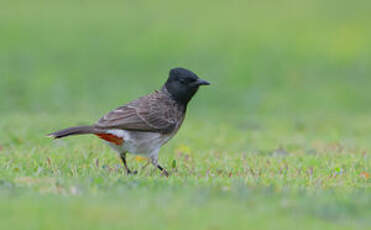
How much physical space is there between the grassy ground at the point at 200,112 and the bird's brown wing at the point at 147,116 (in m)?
0.54

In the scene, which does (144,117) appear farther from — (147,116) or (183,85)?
(183,85)

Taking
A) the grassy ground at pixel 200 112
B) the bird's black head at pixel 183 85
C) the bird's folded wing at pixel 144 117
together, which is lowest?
the grassy ground at pixel 200 112

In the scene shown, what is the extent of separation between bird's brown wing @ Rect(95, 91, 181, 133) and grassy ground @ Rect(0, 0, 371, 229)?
1.77 ft

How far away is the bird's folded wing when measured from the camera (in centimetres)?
773

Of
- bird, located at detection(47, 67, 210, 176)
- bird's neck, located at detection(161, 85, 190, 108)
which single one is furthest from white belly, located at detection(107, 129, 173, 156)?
bird's neck, located at detection(161, 85, 190, 108)

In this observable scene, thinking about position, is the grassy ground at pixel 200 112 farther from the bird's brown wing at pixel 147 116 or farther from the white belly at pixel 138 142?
the bird's brown wing at pixel 147 116

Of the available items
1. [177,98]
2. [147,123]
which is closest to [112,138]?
[147,123]

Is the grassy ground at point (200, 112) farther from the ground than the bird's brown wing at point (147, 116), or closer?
closer

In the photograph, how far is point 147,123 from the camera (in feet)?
26.2

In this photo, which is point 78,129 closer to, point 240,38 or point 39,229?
point 39,229

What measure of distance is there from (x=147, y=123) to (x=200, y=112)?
26.7 ft

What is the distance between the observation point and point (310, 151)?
1046 cm

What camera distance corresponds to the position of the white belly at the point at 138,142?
306 inches

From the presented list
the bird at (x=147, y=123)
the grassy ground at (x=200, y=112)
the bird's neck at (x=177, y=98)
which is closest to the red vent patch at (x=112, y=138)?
the bird at (x=147, y=123)
